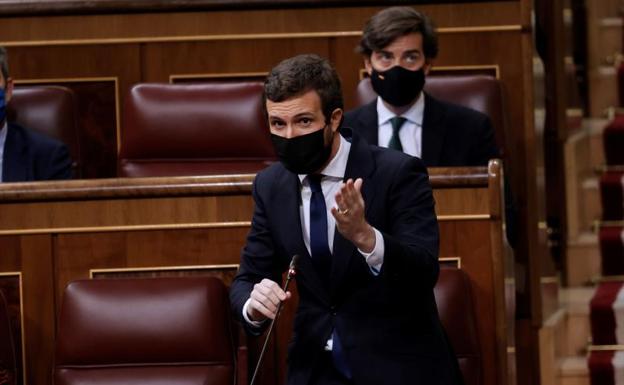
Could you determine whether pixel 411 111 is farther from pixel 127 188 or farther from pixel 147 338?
pixel 147 338

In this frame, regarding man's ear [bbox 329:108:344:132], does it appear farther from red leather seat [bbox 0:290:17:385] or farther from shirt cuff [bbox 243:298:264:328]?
red leather seat [bbox 0:290:17:385]

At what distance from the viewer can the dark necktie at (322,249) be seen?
1.20m

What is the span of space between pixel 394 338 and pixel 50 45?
43.2 inches

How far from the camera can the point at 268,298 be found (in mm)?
1102

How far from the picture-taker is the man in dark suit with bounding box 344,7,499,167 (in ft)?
5.70

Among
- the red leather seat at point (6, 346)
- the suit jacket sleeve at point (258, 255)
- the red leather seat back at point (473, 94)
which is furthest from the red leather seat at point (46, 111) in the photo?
the suit jacket sleeve at point (258, 255)

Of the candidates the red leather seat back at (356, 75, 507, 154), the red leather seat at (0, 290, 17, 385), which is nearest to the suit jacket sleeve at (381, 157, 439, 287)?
the red leather seat at (0, 290, 17, 385)

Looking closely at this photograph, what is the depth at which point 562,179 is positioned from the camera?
6.82 feet

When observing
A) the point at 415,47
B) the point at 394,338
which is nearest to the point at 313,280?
the point at 394,338

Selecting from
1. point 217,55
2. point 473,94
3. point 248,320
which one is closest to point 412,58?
point 473,94

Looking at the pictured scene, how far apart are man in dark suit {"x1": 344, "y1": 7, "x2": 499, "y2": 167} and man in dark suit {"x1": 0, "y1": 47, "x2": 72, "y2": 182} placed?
1.29 feet

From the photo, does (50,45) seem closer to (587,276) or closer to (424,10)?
(424,10)

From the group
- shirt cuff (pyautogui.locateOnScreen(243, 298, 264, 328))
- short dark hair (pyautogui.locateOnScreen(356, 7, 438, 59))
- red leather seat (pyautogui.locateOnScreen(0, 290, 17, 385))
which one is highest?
short dark hair (pyautogui.locateOnScreen(356, 7, 438, 59))

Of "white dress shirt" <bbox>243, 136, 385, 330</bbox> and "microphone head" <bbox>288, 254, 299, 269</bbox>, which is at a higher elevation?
"white dress shirt" <bbox>243, 136, 385, 330</bbox>
